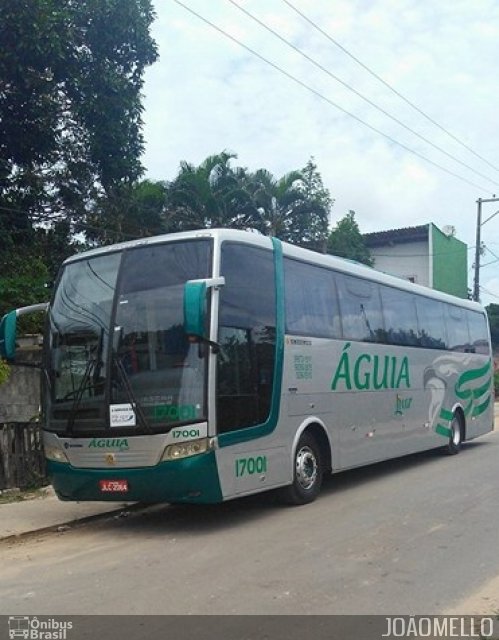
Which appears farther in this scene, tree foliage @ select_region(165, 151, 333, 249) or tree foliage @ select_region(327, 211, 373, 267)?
tree foliage @ select_region(327, 211, 373, 267)

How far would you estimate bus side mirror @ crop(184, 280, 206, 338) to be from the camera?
22.8 ft

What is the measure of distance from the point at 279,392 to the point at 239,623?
410 centimetres

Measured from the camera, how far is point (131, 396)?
7801 mm

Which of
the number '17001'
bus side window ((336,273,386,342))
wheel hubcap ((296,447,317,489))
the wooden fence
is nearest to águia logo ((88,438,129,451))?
the number '17001'

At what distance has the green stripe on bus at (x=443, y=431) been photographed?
14.2 meters

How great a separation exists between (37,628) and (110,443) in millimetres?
2978

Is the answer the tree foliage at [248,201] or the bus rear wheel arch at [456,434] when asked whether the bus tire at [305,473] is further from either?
the tree foliage at [248,201]

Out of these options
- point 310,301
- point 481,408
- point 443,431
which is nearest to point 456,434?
point 443,431

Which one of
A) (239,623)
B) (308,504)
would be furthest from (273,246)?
(239,623)

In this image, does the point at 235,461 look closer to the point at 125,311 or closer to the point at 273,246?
the point at 125,311

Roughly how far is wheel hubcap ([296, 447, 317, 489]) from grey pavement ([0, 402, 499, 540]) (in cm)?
236

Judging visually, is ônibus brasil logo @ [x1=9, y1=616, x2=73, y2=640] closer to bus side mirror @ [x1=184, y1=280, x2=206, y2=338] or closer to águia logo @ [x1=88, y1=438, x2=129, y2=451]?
águia logo @ [x1=88, y1=438, x2=129, y2=451]

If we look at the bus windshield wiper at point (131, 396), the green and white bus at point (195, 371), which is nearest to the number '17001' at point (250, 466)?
the green and white bus at point (195, 371)

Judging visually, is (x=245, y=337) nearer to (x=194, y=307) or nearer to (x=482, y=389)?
(x=194, y=307)
